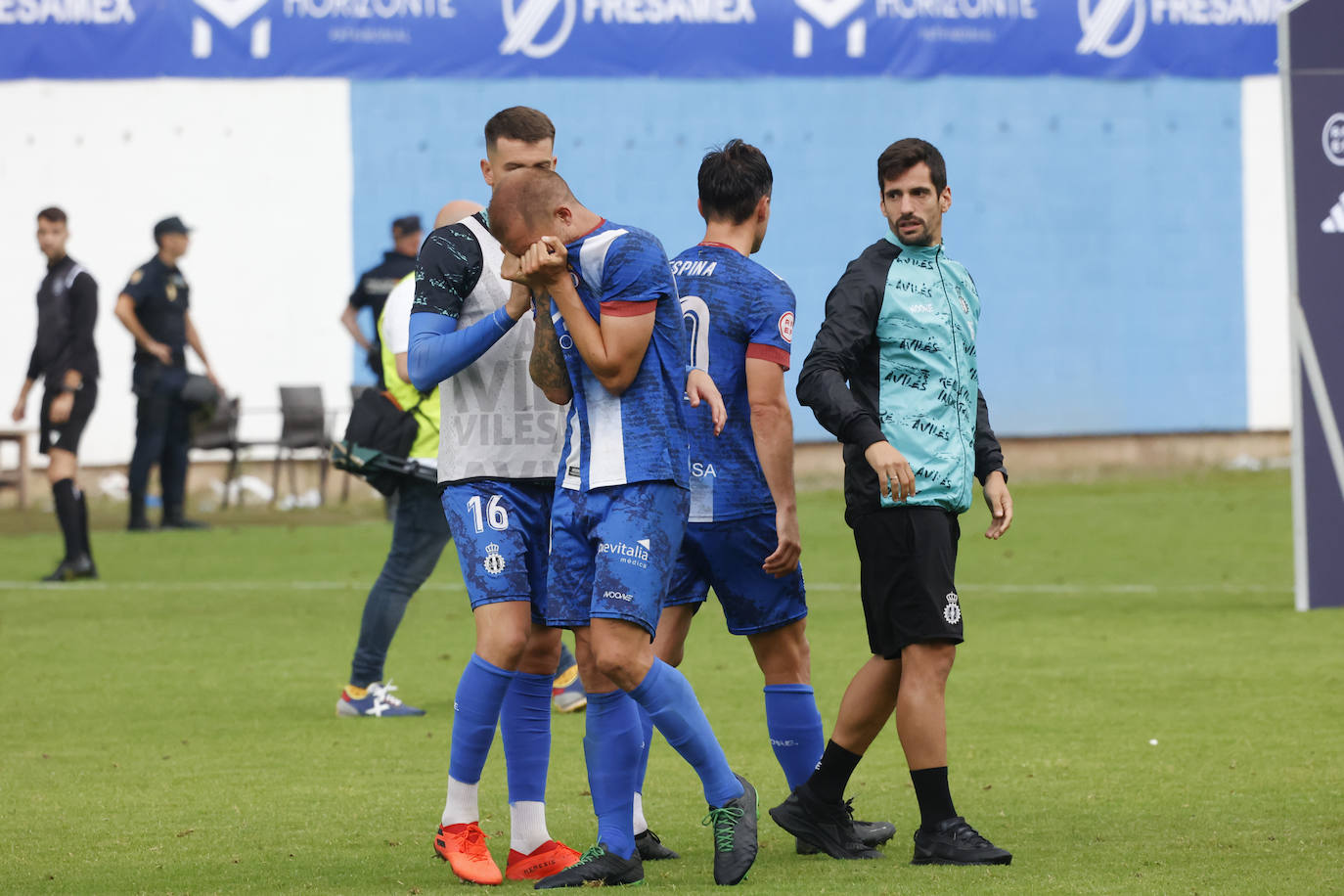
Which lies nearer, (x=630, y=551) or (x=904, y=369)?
(x=630, y=551)

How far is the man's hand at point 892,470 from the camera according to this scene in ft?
15.5

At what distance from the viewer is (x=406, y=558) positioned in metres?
7.65

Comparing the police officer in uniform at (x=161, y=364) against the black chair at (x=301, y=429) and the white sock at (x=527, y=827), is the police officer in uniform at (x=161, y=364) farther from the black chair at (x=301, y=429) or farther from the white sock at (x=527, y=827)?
the white sock at (x=527, y=827)

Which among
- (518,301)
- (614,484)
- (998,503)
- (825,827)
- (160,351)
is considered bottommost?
(825,827)

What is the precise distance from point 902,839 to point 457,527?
1.58 m

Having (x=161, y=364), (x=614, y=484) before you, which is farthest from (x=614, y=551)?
(x=161, y=364)

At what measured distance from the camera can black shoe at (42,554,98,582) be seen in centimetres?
1308

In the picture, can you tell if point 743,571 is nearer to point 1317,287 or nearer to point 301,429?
point 1317,287

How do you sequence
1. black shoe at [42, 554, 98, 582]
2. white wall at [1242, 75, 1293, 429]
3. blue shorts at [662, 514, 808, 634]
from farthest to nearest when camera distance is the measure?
white wall at [1242, 75, 1293, 429], black shoe at [42, 554, 98, 582], blue shorts at [662, 514, 808, 634]

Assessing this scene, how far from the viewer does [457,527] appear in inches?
199

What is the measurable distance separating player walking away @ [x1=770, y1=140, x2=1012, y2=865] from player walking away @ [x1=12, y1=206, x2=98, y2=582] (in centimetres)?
861

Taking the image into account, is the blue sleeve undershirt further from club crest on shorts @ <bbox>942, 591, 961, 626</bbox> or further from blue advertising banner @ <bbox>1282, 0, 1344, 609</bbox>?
blue advertising banner @ <bbox>1282, 0, 1344, 609</bbox>

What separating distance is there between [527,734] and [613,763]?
0.39 metres

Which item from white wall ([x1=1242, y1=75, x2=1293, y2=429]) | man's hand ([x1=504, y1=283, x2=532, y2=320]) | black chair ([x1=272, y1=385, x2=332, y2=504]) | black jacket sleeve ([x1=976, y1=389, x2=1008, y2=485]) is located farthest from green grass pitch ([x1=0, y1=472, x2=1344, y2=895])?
white wall ([x1=1242, y1=75, x2=1293, y2=429])
